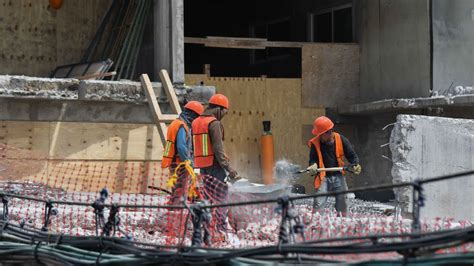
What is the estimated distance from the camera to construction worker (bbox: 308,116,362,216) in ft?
42.9

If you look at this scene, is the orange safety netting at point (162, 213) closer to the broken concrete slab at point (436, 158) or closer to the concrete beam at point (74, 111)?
the concrete beam at point (74, 111)

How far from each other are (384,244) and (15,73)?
1236cm

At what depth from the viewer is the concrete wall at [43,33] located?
16.5m

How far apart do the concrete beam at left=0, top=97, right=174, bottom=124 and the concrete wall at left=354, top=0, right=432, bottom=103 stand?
232 inches

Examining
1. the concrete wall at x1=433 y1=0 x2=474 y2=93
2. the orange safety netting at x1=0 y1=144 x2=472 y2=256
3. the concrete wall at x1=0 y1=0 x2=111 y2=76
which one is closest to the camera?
the orange safety netting at x1=0 y1=144 x2=472 y2=256

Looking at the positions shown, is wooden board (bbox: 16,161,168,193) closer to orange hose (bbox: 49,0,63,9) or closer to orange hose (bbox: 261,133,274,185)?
orange hose (bbox: 49,0,63,9)

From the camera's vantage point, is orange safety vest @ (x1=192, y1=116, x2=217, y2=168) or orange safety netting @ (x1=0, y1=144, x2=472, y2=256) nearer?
orange safety netting @ (x1=0, y1=144, x2=472, y2=256)

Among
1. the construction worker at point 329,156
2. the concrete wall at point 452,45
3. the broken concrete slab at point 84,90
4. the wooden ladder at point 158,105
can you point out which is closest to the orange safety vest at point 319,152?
the construction worker at point 329,156

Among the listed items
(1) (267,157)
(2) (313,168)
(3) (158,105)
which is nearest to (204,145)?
(2) (313,168)

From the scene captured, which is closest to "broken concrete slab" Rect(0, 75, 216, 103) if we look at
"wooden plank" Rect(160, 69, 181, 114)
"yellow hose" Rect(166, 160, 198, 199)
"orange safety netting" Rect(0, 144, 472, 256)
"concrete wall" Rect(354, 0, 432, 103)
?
"wooden plank" Rect(160, 69, 181, 114)

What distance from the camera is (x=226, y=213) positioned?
32.4 feet

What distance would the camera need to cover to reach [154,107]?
574 inches

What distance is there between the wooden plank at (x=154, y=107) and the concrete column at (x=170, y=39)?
66 cm

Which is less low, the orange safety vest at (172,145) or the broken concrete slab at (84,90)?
the broken concrete slab at (84,90)
